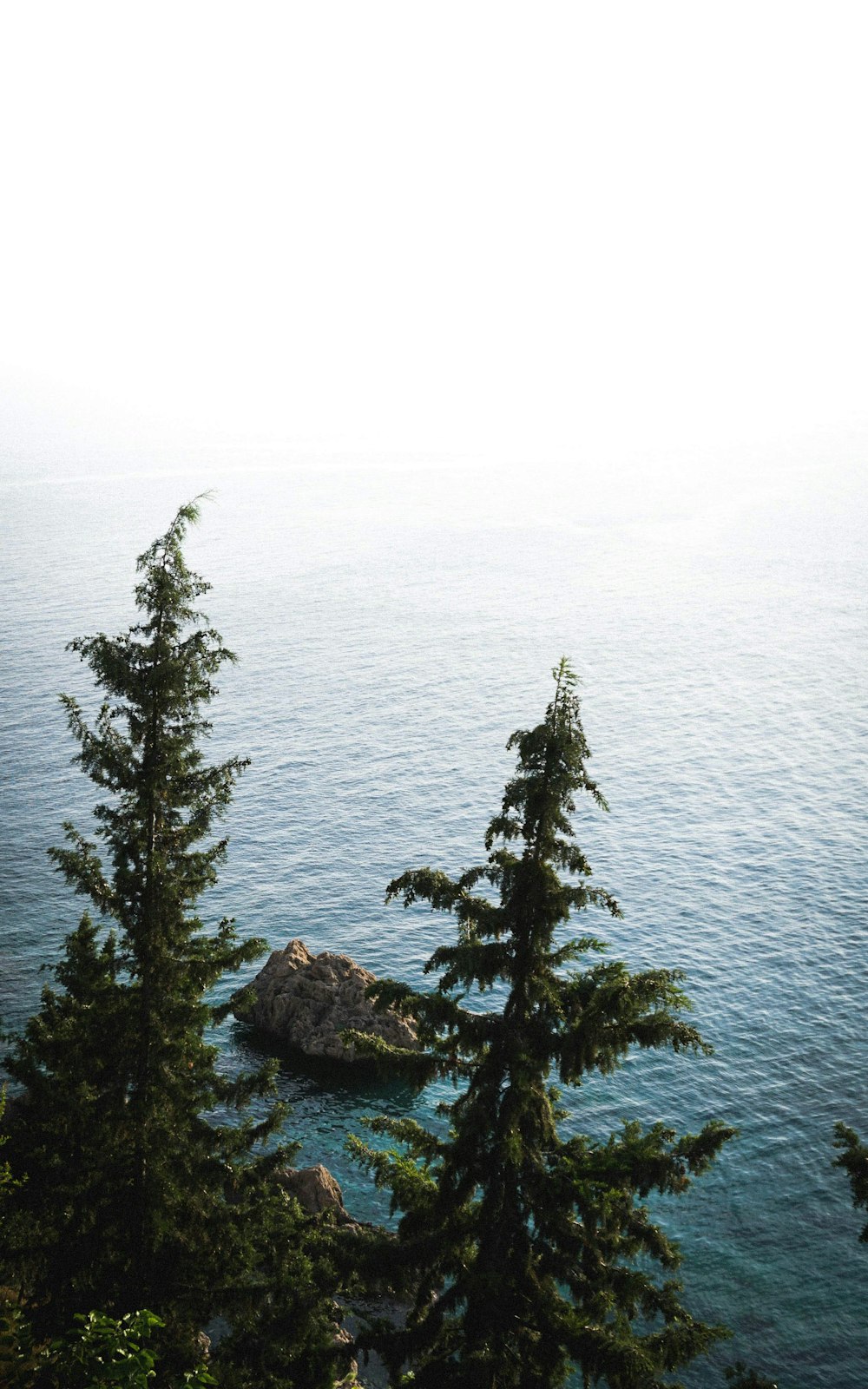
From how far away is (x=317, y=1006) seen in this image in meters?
60.8

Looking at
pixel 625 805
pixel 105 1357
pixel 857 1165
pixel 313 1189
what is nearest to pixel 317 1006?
pixel 313 1189

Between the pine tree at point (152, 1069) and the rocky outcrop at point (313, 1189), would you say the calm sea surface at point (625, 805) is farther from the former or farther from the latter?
the pine tree at point (152, 1069)

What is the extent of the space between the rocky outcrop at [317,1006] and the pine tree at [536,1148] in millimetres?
35214

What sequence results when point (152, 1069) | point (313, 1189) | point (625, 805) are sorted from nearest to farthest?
1. point (152, 1069)
2. point (313, 1189)
3. point (625, 805)

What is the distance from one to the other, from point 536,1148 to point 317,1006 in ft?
131

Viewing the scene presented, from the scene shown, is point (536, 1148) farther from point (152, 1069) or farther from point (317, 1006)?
point (317, 1006)

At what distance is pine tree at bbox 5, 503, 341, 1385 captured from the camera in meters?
26.5

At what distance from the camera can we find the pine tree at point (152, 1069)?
26.5 metres

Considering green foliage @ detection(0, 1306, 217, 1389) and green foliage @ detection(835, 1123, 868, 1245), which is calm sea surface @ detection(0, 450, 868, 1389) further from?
green foliage @ detection(0, 1306, 217, 1389)

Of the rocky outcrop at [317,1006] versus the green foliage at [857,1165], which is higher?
the green foliage at [857,1165]

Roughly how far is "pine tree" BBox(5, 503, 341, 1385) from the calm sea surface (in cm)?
2143

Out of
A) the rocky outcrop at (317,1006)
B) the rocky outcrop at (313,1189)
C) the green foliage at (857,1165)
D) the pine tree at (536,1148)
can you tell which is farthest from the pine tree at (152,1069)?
the rocky outcrop at (317,1006)

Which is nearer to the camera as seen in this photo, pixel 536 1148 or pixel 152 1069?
pixel 536 1148

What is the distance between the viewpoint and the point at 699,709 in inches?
4692
